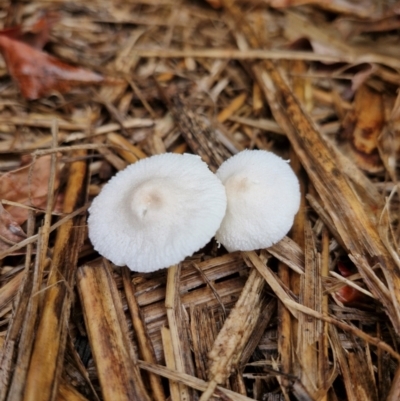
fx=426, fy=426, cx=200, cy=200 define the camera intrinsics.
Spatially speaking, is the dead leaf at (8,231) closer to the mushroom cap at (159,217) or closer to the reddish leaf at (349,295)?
the mushroom cap at (159,217)

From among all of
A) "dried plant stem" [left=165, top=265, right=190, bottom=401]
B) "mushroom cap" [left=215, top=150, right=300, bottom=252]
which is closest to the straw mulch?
"dried plant stem" [left=165, top=265, right=190, bottom=401]

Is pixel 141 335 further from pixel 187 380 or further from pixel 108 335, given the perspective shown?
pixel 187 380

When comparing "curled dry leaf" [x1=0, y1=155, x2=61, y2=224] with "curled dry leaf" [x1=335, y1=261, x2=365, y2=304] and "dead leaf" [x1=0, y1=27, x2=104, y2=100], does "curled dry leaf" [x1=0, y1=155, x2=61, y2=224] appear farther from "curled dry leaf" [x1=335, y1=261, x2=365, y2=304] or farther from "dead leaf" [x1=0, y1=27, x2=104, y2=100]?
"curled dry leaf" [x1=335, y1=261, x2=365, y2=304]

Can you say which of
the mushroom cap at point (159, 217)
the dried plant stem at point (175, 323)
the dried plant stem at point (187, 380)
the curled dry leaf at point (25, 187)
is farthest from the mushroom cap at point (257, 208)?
the curled dry leaf at point (25, 187)

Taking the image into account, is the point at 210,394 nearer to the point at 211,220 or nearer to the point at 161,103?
the point at 211,220

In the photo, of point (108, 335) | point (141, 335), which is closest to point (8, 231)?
point (108, 335)

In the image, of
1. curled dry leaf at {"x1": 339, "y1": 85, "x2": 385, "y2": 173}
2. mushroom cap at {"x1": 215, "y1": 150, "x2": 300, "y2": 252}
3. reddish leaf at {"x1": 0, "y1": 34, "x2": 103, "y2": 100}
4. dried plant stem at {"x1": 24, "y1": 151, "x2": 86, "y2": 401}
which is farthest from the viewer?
reddish leaf at {"x1": 0, "y1": 34, "x2": 103, "y2": 100}
